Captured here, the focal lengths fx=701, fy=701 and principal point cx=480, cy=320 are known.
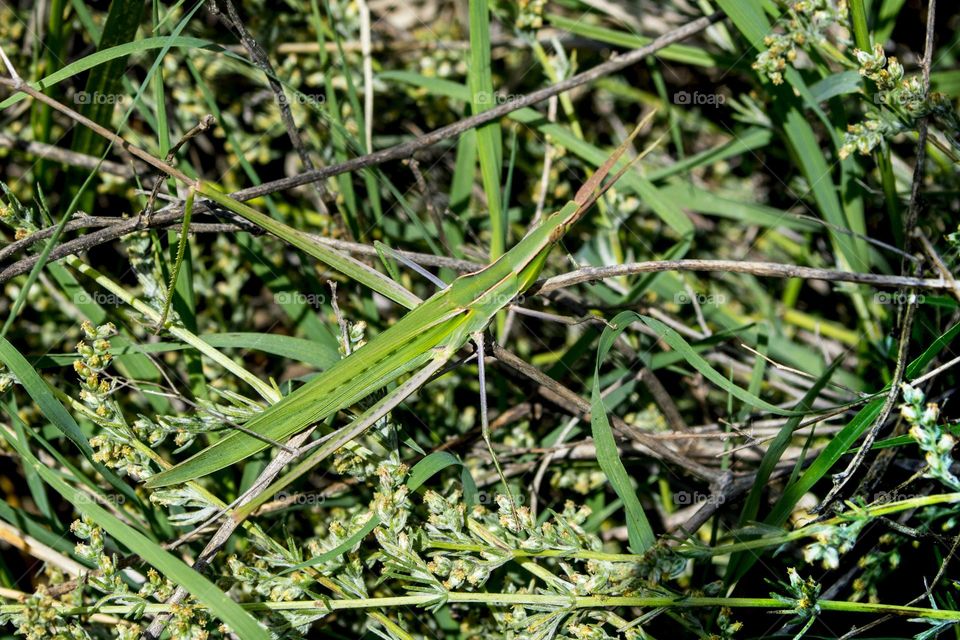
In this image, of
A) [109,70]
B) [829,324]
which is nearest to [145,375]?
[109,70]

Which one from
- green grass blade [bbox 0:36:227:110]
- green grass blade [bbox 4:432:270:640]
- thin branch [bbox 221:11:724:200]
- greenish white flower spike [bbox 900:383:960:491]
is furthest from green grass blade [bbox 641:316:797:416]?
green grass blade [bbox 0:36:227:110]

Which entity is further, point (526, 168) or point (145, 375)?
point (526, 168)

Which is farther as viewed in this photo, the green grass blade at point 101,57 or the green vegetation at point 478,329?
the green grass blade at point 101,57

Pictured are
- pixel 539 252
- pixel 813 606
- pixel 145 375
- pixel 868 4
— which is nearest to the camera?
pixel 813 606

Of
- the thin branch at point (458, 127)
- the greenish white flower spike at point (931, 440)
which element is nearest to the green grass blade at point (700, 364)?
the greenish white flower spike at point (931, 440)

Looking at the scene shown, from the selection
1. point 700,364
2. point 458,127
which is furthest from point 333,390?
point 458,127

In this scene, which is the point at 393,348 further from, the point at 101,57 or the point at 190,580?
the point at 101,57

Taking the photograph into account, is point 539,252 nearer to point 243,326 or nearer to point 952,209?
point 243,326

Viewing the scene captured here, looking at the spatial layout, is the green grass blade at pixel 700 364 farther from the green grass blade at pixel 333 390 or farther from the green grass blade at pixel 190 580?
the green grass blade at pixel 190 580
